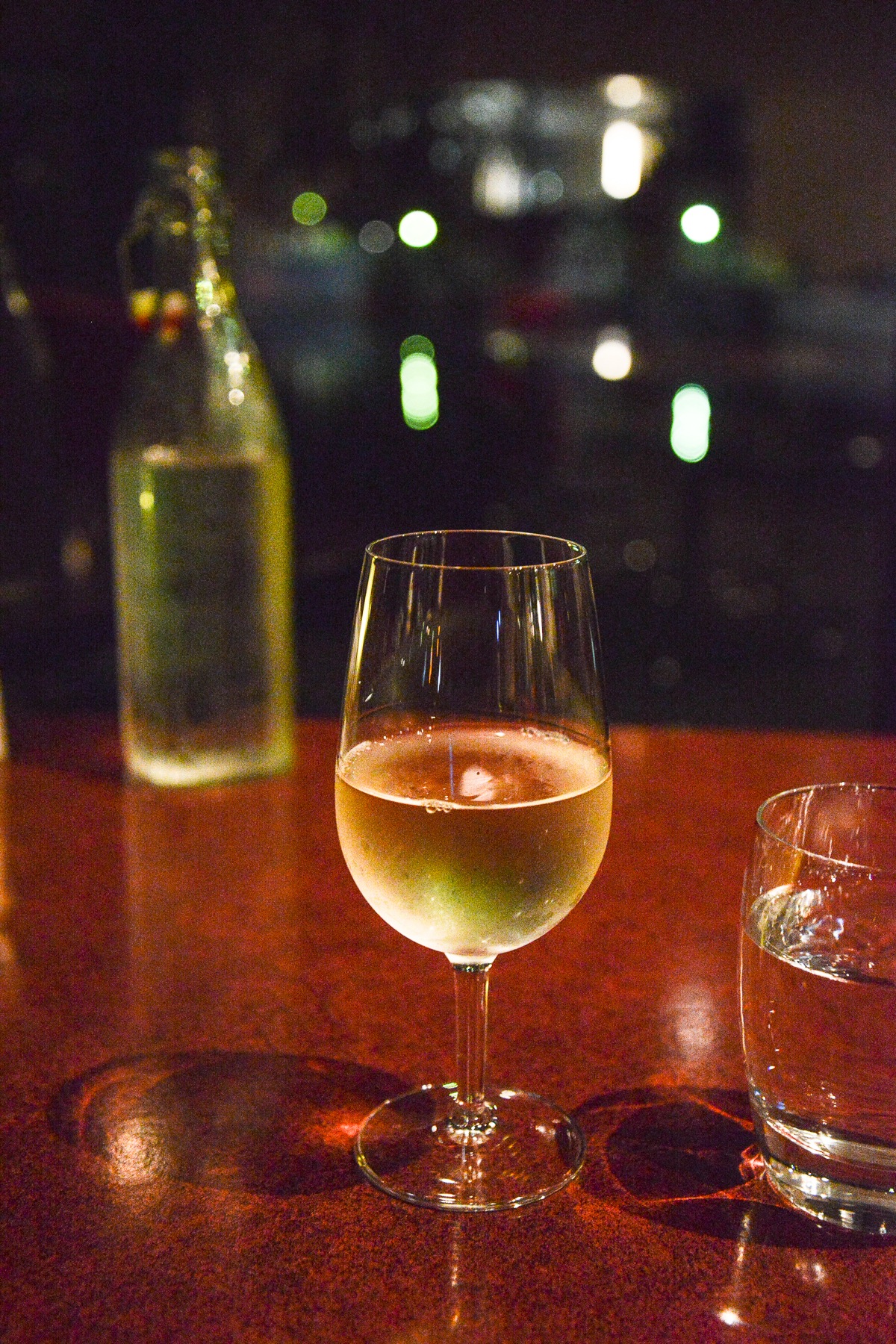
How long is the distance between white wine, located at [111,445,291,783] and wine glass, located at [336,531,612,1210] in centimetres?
54

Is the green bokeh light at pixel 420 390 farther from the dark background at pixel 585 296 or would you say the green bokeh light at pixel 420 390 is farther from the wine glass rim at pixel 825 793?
the wine glass rim at pixel 825 793

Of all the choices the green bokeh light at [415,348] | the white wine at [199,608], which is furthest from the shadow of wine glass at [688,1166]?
the green bokeh light at [415,348]

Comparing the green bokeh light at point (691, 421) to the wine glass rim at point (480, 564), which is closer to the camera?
the wine glass rim at point (480, 564)

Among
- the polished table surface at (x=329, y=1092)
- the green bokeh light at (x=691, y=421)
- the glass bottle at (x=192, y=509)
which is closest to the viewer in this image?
the polished table surface at (x=329, y=1092)

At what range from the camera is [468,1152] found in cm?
61

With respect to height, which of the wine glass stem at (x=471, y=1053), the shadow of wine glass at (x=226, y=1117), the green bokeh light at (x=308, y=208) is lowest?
the shadow of wine glass at (x=226, y=1117)

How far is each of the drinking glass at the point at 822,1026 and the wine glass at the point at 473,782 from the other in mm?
91

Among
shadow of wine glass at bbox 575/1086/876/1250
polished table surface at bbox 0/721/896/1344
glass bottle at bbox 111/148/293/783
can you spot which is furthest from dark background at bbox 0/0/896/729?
shadow of wine glass at bbox 575/1086/876/1250

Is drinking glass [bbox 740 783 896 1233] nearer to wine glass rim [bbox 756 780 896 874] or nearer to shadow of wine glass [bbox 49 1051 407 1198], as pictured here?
wine glass rim [bbox 756 780 896 874]

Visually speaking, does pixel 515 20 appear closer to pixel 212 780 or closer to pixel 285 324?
pixel 285 324

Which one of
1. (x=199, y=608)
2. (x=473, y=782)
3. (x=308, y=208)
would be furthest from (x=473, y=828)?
(x=308, y=208)

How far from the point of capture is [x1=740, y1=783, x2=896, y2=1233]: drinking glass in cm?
52

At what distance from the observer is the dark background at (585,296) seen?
331 centimetres

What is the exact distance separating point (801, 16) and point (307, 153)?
2073mm
